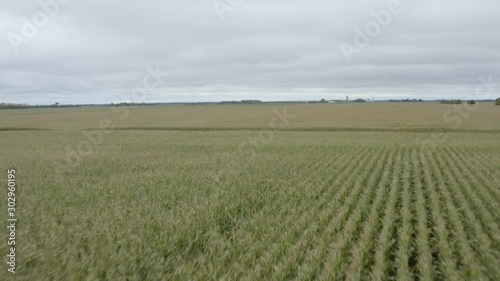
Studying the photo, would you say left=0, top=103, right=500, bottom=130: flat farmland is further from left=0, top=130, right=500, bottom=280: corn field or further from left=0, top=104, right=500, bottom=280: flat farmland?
left=0, top=130, right=500, bottom=280: corn field

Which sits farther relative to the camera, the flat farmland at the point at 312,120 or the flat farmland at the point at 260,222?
the flat farmland at the point at 312,120

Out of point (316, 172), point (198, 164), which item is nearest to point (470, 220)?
point (316, 172)

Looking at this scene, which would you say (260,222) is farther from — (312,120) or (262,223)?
(312,120)

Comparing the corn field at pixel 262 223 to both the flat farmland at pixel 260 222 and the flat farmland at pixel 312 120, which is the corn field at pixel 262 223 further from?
the flat farmland at pixel 312 120

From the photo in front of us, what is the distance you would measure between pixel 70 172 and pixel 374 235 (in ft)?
46.0

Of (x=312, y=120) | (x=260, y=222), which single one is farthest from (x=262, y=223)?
(x=312, y=120)

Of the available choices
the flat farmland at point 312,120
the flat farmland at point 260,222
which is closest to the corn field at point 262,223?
the flat farmland at point 260,222

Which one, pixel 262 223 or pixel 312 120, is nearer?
pixel 262 223

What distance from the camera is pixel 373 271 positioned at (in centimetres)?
551

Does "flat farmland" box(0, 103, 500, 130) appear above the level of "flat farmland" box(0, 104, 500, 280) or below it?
below

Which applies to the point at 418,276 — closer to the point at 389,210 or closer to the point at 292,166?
the point at 389,210

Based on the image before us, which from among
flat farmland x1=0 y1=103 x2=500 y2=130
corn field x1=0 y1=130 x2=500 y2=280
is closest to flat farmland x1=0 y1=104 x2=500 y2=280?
corn field x1=0 y1=130 x2=500 y2=280

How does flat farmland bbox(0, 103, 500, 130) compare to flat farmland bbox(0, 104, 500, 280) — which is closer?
flat farmland bbox(0, 104, 500, 280)

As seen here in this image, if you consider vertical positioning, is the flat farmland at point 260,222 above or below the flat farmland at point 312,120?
above
